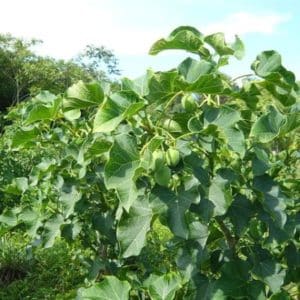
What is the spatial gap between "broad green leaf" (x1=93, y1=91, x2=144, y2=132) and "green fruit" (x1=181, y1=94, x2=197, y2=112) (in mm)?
148

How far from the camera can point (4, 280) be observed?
3789 millimetres

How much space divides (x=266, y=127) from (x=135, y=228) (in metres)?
0.43

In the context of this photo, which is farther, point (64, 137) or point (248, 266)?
point (64, 137)

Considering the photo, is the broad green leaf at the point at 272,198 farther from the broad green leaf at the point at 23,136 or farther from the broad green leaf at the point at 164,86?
the broad green leaf at the point at 23,136

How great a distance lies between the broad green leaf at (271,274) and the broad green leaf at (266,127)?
41 centimetres

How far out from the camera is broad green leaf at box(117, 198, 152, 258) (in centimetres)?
137

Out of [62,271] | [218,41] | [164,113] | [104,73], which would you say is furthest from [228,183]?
[104,73]

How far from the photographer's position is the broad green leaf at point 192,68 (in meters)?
1.33

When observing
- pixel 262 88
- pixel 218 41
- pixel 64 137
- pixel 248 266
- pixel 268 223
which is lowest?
pixel 248 266

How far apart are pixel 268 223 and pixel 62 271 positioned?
2.58m

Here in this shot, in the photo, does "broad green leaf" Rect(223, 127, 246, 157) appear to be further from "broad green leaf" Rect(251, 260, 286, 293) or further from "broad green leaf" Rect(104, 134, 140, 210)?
"broad green leaf" Rect(251, 260, 286, 293)

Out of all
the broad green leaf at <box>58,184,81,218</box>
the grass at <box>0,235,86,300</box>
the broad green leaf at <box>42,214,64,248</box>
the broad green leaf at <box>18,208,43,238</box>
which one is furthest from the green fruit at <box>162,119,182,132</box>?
the grass at <box>0,235,86,300</box>

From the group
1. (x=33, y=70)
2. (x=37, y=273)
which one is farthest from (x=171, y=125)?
(x=33, y=70)

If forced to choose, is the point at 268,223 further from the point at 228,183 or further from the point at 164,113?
the point at 164,113
